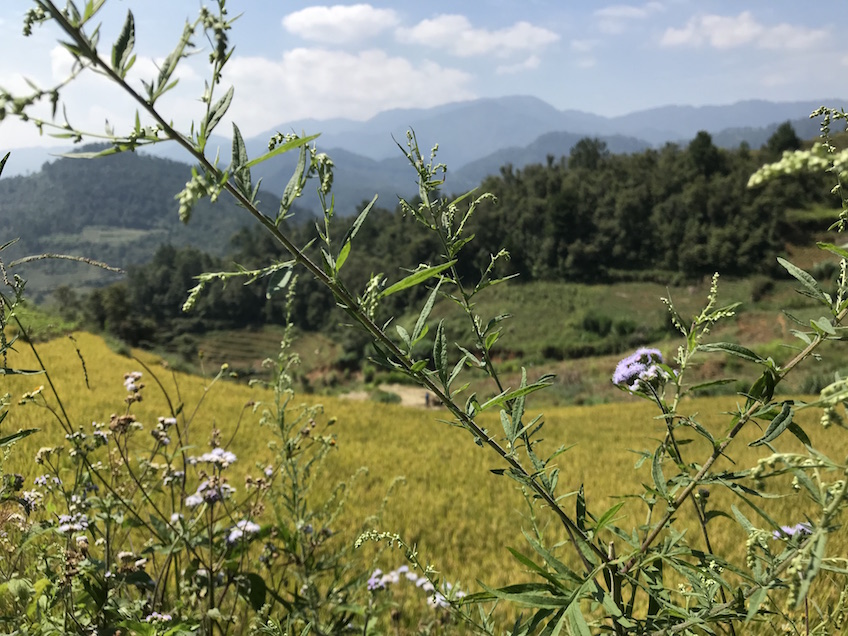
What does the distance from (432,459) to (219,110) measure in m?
4.96

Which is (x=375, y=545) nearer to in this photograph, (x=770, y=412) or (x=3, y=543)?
(x=3, y=543)

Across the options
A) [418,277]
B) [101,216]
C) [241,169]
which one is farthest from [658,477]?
[101,216]

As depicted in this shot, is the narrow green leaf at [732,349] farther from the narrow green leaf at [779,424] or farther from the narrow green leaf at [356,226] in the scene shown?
the narrow green leaf at [356,226]

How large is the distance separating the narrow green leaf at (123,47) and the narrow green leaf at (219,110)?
9cm

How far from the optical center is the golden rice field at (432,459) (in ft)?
10.0

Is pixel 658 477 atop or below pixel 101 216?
below

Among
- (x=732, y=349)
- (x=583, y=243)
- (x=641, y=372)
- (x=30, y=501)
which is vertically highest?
(x=732, y=349)

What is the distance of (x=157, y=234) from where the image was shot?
133 metres

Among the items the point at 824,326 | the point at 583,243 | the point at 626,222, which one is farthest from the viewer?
the point at 583,243

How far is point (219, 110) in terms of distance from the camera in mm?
589

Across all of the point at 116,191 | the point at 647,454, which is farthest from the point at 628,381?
the point at 116,191

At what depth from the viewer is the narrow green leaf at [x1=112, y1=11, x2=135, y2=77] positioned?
0.52m

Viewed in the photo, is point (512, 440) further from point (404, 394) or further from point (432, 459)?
point (404, 394)

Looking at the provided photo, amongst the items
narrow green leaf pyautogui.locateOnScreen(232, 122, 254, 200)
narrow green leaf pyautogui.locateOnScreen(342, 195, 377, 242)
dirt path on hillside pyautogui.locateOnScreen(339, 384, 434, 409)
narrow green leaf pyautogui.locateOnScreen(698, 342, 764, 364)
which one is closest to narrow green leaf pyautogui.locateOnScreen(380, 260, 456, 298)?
narrow green leaf pyautogui.locateOnScreen(342, 195, 377, 242)
